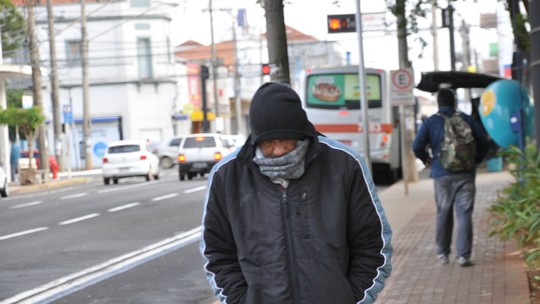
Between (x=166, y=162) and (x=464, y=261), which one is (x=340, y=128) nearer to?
(x=464, y=261)

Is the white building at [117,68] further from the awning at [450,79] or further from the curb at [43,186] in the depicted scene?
the awning at [450,79]

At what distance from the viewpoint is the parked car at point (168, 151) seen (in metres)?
56.5

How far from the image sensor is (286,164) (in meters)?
4.26

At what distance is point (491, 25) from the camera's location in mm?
65250

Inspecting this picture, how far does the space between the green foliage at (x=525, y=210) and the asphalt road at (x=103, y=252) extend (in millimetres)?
2993

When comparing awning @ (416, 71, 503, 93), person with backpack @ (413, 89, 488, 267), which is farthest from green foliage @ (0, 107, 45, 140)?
person with backpack @ (413, 89, 488, 267)

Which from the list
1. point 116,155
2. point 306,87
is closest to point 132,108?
point 116,155

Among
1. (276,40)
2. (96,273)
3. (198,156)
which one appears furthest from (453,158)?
(198,156)

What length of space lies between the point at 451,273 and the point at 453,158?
3.56 feet

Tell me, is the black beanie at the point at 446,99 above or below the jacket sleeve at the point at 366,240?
above

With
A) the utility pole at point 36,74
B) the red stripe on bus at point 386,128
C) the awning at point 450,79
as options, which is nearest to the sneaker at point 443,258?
the awning at point 450,79

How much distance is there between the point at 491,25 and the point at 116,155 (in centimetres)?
3299

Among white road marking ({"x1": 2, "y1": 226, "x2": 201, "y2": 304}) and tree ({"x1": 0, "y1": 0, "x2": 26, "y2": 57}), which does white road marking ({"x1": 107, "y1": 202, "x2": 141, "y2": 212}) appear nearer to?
white road marking ({"x1": 2, "y1": 226, "x2": 201, "y2": 304})

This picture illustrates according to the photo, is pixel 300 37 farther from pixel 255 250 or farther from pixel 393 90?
pixel 255 250
